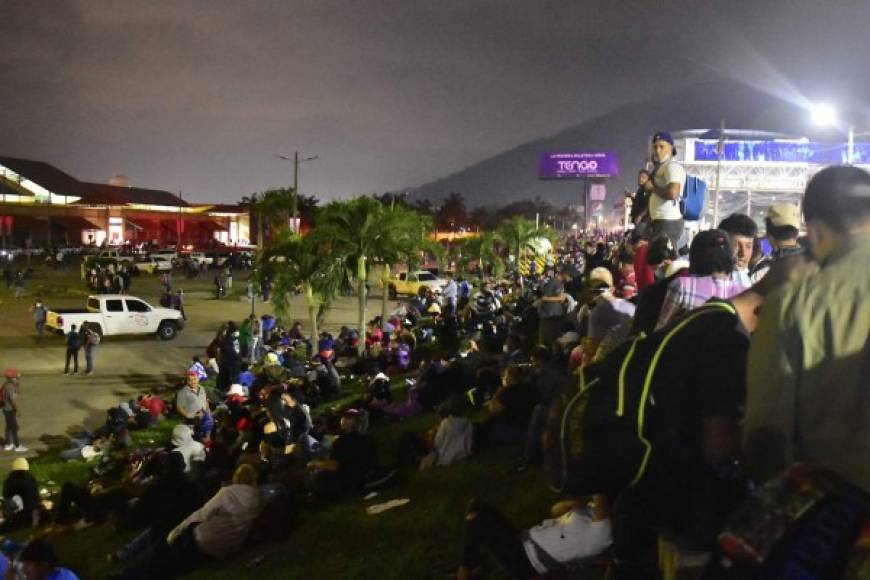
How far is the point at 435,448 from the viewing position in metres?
8.11

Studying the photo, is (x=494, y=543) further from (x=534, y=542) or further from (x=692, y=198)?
(x=692, y=198)

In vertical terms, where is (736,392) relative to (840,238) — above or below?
below

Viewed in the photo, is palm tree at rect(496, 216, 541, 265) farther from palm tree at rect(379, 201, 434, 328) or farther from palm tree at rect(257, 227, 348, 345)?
palm tree at rect(257, 227, 348, 345)

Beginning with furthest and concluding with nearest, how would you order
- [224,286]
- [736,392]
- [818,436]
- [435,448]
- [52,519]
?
[224,286]
[52,519]
[435,448]
[736,392]
[818,436]

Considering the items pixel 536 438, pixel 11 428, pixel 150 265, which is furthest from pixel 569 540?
pixel 150 265

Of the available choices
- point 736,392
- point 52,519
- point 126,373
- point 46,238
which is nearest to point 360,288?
point 126,373

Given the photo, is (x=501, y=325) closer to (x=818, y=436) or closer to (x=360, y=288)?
(x=360, y=288)

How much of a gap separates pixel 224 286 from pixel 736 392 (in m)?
38.6

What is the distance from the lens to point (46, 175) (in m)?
87.8

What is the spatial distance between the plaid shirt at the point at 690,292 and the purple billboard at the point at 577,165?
241 ft

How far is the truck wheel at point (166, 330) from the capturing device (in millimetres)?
24281

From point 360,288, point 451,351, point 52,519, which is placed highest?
point 360,288

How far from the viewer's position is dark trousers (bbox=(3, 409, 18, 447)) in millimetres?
12398

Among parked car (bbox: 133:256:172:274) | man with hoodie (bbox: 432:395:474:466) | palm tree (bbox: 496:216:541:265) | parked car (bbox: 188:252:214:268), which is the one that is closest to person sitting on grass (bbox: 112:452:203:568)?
man with hoodie (bbox: 432:395:474:466)
